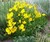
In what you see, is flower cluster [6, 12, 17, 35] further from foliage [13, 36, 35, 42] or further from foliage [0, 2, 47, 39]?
foliage [13, 36, 35, 42]

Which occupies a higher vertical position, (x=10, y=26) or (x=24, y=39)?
(x=10, y=26)

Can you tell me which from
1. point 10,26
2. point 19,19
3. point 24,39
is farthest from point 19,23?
point 24,39

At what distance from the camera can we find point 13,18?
3.61 meters

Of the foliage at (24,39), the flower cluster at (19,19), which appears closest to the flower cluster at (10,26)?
the flower cluster at (19,19)

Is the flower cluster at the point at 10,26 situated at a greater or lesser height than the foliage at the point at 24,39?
greater

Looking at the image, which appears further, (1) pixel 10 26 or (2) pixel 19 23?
(2) pixel 19 23

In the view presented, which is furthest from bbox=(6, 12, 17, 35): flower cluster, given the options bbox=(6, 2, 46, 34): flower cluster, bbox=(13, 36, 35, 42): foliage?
bbox=(13, 36, 35, 42): foliage

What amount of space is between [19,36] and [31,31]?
0.96ft

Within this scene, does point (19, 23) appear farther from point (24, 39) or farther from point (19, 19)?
point (24, 39)

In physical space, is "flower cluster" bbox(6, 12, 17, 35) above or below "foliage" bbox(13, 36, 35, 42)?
above

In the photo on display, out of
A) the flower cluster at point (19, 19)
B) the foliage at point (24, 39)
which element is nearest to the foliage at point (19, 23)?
the flower cluster at point (19, 19)

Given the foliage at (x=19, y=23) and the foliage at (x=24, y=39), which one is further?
→ the foliage at (x=19, y=23)

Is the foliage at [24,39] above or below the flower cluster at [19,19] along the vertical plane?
below

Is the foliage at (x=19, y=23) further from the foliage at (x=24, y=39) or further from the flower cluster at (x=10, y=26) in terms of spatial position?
the foliage at (x=24, y=39)
